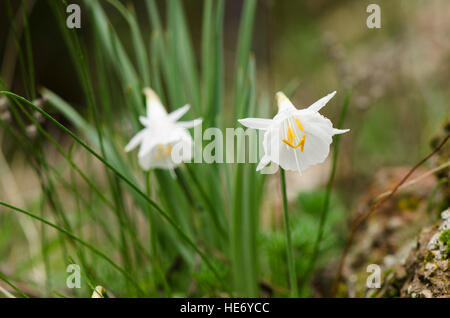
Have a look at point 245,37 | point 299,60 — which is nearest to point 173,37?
point 245,37

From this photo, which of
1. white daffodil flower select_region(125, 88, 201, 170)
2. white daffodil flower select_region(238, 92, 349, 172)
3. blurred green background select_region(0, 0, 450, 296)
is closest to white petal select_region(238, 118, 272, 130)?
white daffodil flower select_region(238, 92, 349, 172)

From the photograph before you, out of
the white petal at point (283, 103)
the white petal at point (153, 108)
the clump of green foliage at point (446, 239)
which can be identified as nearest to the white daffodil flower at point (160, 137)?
the white petal at point (153, 108)

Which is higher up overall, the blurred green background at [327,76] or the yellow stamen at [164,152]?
the blurred green background at [327,76]

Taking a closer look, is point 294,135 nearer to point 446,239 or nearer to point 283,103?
point 283,103

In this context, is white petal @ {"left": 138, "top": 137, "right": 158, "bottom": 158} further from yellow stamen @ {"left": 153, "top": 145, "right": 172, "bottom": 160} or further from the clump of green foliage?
the clump of green foliage

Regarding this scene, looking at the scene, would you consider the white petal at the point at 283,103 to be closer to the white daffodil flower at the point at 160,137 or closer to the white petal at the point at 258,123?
the white petal at the point at 258,123
